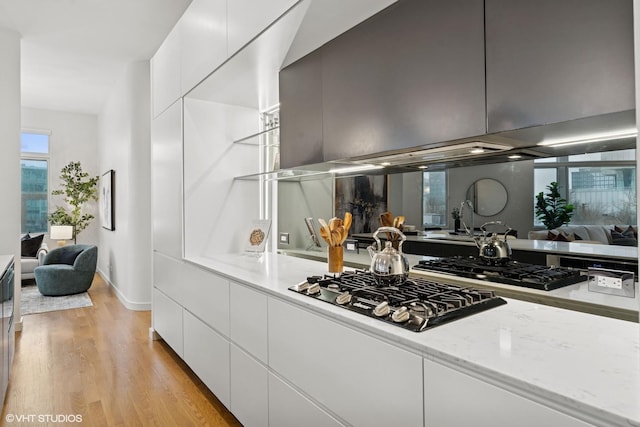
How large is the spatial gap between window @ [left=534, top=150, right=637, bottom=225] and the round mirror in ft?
0.55

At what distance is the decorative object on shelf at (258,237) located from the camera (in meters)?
3.07

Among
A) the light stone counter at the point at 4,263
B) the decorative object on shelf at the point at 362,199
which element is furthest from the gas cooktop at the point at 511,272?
the light stone counter at the point at 4,263

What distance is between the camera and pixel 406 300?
4.51 feet

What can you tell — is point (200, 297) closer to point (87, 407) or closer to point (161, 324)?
point (87, 407)

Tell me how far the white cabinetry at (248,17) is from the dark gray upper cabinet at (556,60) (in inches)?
36.5

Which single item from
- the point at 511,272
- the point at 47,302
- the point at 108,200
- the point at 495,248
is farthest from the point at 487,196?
the point at 108,200

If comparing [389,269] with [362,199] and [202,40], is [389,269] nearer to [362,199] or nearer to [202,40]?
[362,199]

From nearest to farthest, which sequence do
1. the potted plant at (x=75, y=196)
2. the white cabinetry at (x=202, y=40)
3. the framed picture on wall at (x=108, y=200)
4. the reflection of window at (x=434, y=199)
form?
the reflection of window at (x=434, y=199) → the white cabinetry at (x=202, y=40) → the framed picture on wall at (x=108, y=200) → the potted plant at (x=75, y=196)

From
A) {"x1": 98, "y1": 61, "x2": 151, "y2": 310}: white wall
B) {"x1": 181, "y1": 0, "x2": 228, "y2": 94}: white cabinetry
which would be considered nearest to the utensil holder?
{"x1": 181, "y1": 0, "x2": 228, "y2": 94}: white cabinetry

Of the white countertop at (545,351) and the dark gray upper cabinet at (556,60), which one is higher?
the dark gray upper cabinet at (556,60)

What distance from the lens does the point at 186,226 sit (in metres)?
3.07

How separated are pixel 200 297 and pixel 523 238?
1.95 m

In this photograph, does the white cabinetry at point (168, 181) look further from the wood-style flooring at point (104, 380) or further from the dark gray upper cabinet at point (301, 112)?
the dark gray upper cabinet at point (301, 112)

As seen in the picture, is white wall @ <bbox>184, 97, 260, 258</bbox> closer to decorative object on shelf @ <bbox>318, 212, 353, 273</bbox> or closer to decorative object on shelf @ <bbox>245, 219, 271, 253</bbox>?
decorative object on shelf @ <bbox>245, 219, 271, 253</bbox>
